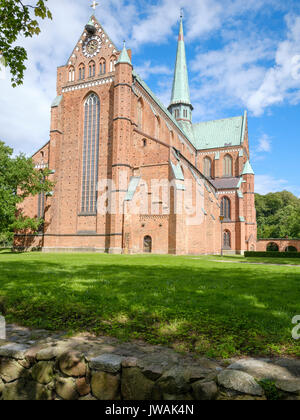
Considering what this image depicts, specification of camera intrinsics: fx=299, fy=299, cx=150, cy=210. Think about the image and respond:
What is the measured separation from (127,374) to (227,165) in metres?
48.8

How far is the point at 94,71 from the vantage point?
29.7 meters

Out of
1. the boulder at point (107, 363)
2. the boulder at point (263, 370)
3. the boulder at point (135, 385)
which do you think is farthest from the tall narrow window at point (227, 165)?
the boulder at point (135, 385)

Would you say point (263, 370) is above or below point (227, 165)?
below

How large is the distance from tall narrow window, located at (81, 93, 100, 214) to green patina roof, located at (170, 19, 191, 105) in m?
26.3

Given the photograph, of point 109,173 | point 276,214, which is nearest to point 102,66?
point 109,173

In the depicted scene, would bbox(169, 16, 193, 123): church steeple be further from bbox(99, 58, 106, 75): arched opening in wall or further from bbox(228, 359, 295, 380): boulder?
bbox(228, 359, 295, 380): boulder

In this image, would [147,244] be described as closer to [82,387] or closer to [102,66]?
[102,66]

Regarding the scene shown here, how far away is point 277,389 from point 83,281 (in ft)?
19.2

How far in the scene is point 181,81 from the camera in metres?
52.0

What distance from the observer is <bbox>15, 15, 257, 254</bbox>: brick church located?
26.2 m

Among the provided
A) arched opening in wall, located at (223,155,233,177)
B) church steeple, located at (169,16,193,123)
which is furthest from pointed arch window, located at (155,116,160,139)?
church steeple, located at (169,16,193,123)

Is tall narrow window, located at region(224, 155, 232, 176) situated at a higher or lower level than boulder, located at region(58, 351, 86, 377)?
higher

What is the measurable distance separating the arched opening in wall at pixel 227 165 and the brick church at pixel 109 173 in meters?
16.6

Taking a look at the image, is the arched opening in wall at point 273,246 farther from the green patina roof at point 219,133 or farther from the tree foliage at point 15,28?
the tree foliage at point 15,28
